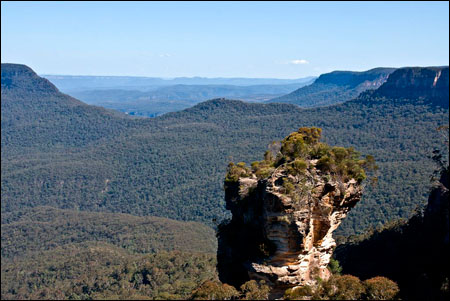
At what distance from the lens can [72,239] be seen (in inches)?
4070

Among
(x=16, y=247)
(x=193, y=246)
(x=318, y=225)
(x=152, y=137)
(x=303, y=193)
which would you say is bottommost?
(x=16, y=247)

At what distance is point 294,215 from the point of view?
20.2m

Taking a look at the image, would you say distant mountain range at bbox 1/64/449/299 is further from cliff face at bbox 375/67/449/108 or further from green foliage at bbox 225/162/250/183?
green foliage at bbox 225/162/250/183

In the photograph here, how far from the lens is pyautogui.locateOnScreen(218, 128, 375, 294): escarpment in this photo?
66.7 feet

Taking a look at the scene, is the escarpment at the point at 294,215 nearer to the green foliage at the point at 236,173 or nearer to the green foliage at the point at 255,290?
the green foliage at the point at 255,290

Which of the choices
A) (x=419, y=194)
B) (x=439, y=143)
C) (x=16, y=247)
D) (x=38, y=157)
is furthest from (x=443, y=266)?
(x=38, y=157)

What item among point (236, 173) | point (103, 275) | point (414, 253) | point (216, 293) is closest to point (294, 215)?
point (216, 293)

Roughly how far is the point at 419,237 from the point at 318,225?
65.4 feet

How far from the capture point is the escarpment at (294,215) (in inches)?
800

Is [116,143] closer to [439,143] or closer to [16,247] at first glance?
[16,247]

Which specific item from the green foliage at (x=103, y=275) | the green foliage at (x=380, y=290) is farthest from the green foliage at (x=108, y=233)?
the green foliage at (x=380, y=290)

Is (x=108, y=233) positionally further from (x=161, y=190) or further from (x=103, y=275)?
(x=161, y=190)

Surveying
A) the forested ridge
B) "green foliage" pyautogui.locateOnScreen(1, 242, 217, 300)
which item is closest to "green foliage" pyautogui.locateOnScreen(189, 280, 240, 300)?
"green foliage" pyautogui.locateOnScreen(1, 242, 217, 300)

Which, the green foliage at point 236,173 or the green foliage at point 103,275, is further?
the green foliage at point 103,275
